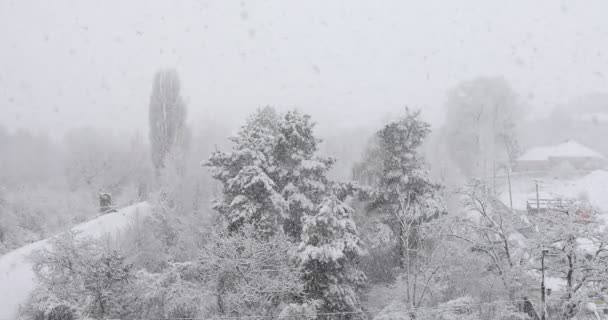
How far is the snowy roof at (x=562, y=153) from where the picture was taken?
50981 mm

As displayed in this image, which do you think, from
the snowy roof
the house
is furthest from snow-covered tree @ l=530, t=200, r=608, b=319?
the snowy roof

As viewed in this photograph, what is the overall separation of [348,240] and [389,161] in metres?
6.09

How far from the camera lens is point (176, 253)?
20.9m

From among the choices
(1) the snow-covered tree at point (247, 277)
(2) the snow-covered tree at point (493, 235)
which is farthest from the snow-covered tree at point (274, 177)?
(2) the snow-covered tree at point (493, 235)

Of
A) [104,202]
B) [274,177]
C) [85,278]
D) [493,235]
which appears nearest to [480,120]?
[493,235]

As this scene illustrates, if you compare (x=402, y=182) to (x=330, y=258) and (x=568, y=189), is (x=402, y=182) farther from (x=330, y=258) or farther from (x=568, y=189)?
(x=568, y=189)

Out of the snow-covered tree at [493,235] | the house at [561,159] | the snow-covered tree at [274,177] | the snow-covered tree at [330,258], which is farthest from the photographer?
the house at [561,159]

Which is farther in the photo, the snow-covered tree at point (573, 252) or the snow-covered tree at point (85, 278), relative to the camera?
the snow-covered tree at point (85, 278)

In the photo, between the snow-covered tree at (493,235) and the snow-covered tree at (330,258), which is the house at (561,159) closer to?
the snow-covered tree at (493,235)

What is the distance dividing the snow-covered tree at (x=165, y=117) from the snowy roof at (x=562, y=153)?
40.9 metres

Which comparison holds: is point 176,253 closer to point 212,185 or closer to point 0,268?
point 0,268

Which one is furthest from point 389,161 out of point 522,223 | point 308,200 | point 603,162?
point 603,162

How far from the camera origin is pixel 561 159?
5103 centimetres

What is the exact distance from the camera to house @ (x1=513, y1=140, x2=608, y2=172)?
49688 mm
